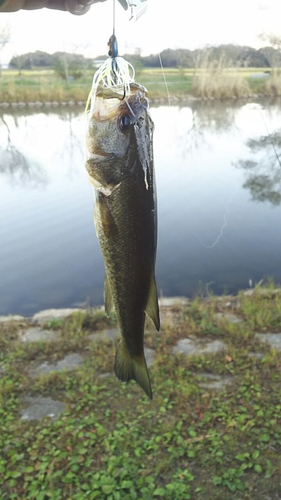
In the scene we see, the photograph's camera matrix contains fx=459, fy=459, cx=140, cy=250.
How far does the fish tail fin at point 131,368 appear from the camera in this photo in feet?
5.76

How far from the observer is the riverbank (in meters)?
21.7

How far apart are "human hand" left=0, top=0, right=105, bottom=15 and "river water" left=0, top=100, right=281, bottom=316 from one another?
5.88 feet

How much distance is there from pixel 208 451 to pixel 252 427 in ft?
1.40

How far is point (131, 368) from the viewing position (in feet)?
5.80

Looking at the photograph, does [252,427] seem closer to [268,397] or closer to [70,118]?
[268,397]

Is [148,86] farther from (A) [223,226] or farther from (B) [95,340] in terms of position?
(B) [95,340]

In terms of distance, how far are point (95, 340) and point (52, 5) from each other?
3282 millimetres

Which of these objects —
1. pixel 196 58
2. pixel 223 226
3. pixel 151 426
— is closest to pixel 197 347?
pixel 151 426

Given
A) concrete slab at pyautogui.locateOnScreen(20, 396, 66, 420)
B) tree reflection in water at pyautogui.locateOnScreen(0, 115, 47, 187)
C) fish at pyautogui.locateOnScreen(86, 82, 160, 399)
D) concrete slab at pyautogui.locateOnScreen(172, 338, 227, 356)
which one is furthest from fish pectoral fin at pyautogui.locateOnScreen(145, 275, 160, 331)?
tree reflection in water at pyautogui.locateOnScreen(0, 115, 47, 187)

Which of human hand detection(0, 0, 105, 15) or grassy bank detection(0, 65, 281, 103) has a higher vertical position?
grassy bank detection(0, 65, 281, 103)

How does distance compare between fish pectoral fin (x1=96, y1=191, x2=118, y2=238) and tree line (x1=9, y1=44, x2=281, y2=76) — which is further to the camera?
tree line (x1=9, y1=44, x2=281, y2=76)

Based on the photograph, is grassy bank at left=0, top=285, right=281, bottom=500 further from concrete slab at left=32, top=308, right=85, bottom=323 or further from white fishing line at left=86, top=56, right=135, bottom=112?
white fishing line at left=86, top=56, right=135, bottom=112

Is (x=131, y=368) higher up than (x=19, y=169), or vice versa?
(x=131, y=368)

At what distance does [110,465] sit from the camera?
3107 mm
